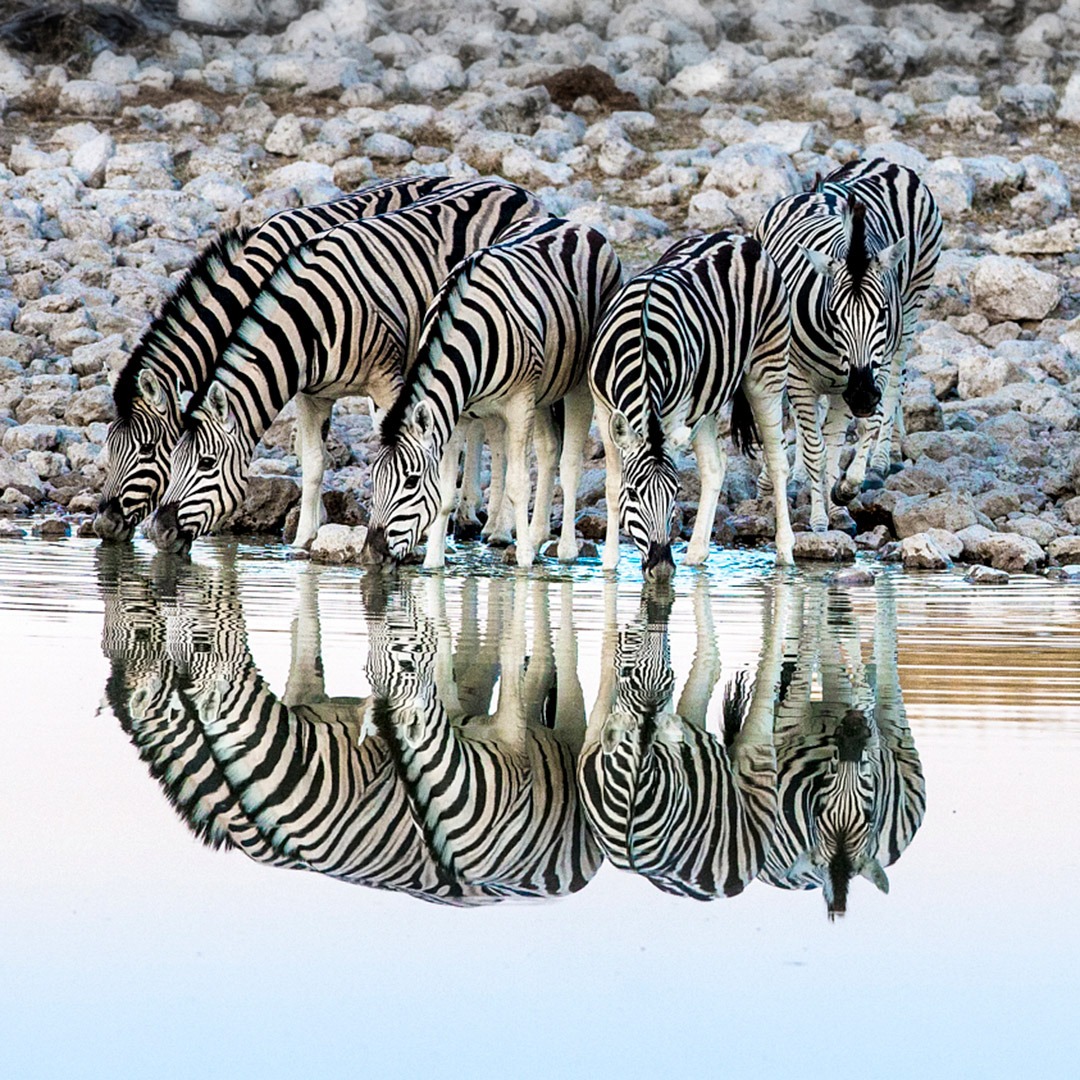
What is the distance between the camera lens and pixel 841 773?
5461 millimetres

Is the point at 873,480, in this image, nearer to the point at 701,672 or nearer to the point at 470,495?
the point at 470,495

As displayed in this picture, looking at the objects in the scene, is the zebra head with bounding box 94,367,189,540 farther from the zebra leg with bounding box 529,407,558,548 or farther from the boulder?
the boulder

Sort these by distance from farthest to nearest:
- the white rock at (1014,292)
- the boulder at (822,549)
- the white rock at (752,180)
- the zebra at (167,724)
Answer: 1. the white rock at (752,180)
2. the white rock at (1014,292)
3. the boulder at (822,549)
4. the zebra at (167,724)

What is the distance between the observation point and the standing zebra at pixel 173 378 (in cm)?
1180

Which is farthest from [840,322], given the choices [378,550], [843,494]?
[378,550]

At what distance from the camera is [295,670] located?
7016 mm

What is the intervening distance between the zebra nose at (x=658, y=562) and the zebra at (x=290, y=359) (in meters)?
2.07

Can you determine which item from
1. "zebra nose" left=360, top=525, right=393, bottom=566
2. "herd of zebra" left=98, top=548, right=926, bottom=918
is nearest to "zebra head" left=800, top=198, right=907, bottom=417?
"zebra nose" left=360, top=525, right=393, bottom=566

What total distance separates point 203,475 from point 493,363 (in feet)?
5.82

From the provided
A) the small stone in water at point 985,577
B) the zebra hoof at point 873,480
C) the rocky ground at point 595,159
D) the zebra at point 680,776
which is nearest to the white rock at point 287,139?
the rocky ground at point 595,159

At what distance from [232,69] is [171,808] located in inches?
850

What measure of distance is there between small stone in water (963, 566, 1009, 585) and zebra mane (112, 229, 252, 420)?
4781 millimetres

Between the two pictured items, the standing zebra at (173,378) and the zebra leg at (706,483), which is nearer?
the zebra leg at (706,483)

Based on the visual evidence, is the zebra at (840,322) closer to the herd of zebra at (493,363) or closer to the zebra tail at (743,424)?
the herd of zebra at (493,363)
